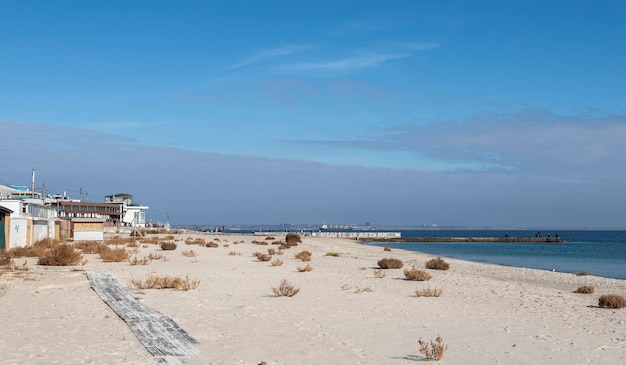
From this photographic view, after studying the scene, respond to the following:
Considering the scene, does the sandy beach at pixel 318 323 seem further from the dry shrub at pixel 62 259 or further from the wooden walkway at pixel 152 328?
the dry shrub at pixel 62 259

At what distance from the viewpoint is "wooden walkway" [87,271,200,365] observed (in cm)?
833

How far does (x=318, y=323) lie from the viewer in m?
11.3

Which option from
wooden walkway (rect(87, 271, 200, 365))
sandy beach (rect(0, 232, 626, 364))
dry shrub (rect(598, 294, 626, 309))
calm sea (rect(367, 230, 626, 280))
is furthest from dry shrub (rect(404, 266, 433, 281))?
calm sea (rect(367, 230, 626, 280))

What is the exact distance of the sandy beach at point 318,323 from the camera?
8531 mm

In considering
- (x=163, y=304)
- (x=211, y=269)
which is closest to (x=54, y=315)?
(x=163, y=304)

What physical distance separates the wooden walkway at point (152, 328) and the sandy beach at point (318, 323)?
6.5 inches

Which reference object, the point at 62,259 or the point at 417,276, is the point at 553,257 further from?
the point at 62,259

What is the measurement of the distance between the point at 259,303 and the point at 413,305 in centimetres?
376

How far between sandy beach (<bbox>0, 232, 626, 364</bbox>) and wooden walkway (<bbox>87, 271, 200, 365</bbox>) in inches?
6.5

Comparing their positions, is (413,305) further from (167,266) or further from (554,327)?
(167,266)

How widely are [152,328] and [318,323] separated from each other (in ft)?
10.4

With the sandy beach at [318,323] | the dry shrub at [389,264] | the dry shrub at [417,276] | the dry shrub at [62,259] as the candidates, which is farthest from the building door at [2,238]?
the dry shrub at [417,276]

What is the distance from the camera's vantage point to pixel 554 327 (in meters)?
11.4

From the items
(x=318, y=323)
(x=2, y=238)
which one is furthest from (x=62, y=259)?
(x=318, y=323)
